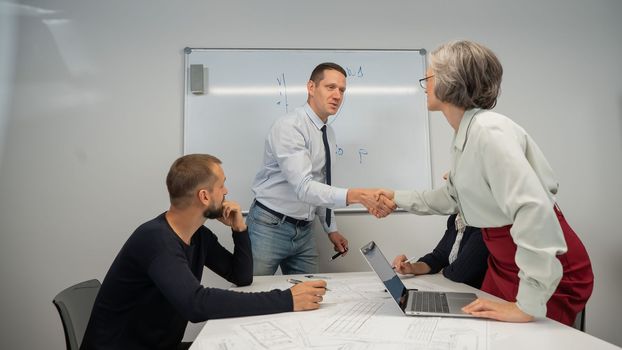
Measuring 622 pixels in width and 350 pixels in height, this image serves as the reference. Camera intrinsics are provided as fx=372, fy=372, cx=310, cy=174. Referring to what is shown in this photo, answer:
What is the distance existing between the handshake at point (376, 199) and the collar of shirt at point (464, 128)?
0.60 m

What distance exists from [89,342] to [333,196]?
1075 millimetres

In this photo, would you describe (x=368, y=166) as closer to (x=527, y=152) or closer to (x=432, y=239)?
(x=432, y=239)

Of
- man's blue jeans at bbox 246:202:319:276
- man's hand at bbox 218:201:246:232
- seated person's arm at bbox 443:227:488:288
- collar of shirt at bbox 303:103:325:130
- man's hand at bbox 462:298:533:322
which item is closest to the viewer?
man's hand at bbox 462:298:533:322

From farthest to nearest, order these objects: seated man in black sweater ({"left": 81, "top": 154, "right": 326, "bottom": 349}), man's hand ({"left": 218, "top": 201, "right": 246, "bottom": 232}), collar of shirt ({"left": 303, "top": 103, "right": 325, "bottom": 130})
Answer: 1. collar of shirt ({"left": 303, "top": 103, "right": 325, "bottom": 130})
2. man's hand ({"left": 218, "top": 201, "right": 246, "bottom": 232})
3. seated man in black sweater ({"left": 81, "top": 154, "right": 326, "bottom": 349})

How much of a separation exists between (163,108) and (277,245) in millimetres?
1192

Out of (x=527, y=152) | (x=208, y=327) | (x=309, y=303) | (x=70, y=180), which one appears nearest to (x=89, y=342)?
(x=208, y=327)

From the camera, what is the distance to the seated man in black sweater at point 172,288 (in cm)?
103

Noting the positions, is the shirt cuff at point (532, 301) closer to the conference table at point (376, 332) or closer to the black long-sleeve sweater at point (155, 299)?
the conference table at point (376, 332)

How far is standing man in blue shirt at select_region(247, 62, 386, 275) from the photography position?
1.82 meters

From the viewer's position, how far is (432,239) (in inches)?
98.0

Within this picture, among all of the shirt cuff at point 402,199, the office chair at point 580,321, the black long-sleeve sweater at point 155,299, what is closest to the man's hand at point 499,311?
the office chair at point 580,321

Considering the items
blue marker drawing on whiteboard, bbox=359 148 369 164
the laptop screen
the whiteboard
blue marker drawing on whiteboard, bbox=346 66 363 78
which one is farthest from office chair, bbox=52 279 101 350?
blue marker drawing on whiteboard, bbox=346 66 363 78

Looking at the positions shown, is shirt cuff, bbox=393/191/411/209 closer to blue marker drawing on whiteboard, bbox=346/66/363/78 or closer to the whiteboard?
the whiteboard

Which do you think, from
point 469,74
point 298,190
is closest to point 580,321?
point 469,74
